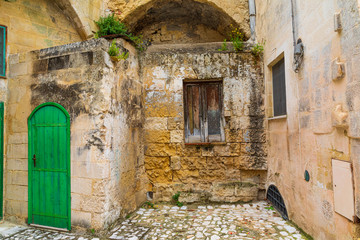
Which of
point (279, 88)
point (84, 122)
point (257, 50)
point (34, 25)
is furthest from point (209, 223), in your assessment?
point (34, 25)

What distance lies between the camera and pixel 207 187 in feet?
16.3

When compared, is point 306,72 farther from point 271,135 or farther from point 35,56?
point 35,56

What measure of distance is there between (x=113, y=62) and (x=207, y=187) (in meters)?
3.16

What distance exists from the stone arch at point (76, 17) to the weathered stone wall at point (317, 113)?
410cm

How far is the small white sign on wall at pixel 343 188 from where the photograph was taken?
2.36 meters

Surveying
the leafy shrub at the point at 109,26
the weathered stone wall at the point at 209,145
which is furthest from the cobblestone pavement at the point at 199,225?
the leafy shrub at the point at 109,26

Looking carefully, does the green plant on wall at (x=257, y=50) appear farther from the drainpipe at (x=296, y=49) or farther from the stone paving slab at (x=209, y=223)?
the stone paving slab at (x=209, y=223)

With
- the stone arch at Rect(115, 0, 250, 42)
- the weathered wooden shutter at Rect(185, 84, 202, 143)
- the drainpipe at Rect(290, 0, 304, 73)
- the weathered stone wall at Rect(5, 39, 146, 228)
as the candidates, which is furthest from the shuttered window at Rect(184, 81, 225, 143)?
the drainpipe at Rect(290, 0, 304, 73)

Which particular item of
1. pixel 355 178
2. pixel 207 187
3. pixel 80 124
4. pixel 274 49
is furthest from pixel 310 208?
pixel 80 124

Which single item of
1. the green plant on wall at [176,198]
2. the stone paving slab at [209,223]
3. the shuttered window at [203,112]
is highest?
the shuttered window at [203,112]

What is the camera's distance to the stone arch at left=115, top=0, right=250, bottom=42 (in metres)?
5.64

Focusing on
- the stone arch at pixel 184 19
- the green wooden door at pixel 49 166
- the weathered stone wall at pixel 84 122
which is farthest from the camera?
the stone arch at pixel 184 19

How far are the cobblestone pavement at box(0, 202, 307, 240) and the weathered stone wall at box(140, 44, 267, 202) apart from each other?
458mm

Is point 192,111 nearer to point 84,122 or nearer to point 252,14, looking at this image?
point 84,122
